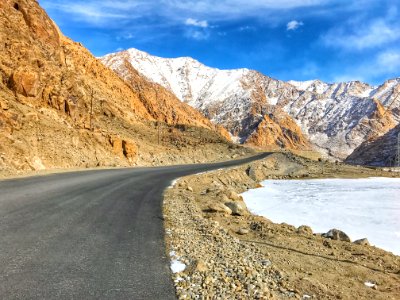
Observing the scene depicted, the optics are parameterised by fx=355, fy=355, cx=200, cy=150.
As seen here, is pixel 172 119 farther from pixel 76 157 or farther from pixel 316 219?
pixel 316 219

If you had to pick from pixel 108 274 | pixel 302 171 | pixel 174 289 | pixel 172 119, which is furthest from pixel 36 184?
pixel 172 119

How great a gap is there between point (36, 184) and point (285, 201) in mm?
19715

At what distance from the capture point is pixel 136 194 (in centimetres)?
1584

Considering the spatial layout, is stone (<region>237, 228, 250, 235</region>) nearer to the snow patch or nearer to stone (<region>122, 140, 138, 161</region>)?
the snow patch

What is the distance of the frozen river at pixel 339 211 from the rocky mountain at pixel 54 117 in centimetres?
1520

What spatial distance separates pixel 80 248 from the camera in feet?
25.3

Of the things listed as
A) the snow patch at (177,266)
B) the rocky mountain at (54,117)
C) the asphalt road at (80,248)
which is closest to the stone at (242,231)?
the asphalt road at (80,248)

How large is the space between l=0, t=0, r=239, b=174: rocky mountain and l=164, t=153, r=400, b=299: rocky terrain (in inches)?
590

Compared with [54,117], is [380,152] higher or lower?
lower

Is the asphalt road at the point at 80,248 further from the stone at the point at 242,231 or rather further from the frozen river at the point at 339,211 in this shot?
the frozen river at the point at 339,211

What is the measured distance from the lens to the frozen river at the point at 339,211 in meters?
18.0

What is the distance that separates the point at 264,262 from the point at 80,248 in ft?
13.2

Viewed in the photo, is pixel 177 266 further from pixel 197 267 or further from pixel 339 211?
pixel 339 211

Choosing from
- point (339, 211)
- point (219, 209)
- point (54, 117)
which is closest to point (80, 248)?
point (219, 209)
